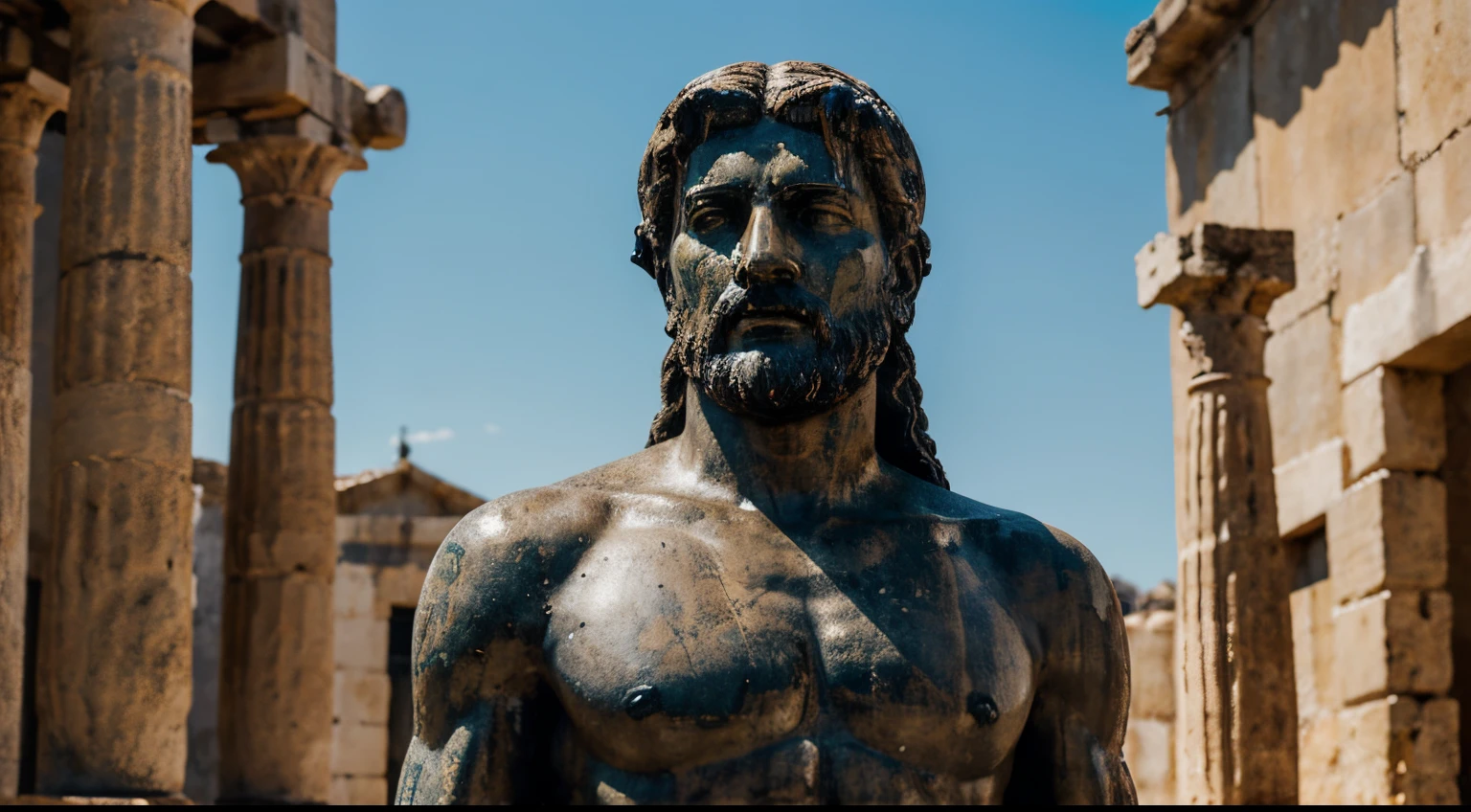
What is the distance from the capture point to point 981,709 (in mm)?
2734

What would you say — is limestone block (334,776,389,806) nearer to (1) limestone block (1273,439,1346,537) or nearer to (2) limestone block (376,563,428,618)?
(2) limestone block (376,563,428,618)

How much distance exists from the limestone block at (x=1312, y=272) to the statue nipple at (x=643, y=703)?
9751mm

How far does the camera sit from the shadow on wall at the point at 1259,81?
1173 centimetres

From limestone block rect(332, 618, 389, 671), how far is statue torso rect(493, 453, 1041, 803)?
1781cm

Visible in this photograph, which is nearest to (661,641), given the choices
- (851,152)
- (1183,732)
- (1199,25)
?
(851,152)

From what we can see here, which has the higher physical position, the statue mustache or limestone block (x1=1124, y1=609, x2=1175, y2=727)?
the statue mustache

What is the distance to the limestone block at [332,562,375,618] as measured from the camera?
2023cm

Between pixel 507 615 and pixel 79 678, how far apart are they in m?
9.52

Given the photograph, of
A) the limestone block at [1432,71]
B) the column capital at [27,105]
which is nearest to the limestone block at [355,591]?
the column capital at [27,105]

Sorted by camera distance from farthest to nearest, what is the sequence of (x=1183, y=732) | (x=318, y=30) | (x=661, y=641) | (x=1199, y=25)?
(x=318, y=30)
(x=1199, y=25)
(x=1183, y=732)
(x=661, y=641)

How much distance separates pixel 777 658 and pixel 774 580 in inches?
5.6

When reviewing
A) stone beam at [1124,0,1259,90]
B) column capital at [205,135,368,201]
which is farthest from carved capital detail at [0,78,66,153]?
stone beam at [1124,0,1259,90]

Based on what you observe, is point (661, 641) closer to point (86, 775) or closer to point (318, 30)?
point (86, 775)

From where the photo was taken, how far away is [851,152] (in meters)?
3.01
